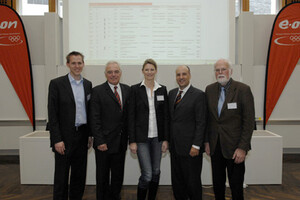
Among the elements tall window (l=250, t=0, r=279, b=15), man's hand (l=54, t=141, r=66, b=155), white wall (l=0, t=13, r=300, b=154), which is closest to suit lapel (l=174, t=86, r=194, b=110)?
man's hand (l=54, t=141, r=66, b=155)

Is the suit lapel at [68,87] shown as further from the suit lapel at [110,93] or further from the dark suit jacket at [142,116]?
the dark suit jacket at [142,116]

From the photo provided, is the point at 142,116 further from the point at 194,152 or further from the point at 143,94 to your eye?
the point at 194,152

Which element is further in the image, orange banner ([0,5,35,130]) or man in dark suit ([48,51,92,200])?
orange banner ([0,5,35,130])

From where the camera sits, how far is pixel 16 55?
4.36 meters

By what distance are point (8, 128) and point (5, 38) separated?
5.95 ft

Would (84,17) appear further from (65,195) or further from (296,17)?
(296,17)

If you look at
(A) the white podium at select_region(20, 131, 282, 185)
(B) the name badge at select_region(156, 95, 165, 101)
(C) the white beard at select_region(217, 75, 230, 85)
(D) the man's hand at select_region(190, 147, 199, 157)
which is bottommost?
(A) the white podium at select_region(20, 131, 282, 185)

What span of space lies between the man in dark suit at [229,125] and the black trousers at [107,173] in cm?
92

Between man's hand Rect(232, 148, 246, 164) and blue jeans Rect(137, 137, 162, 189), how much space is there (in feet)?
2.32

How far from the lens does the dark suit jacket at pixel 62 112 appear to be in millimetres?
2133

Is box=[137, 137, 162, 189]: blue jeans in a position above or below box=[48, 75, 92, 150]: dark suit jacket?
below

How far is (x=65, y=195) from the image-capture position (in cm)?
226

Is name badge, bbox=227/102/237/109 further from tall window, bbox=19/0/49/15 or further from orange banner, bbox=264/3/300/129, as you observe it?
tall window, bbox=19/0/49/15

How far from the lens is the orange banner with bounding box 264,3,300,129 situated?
426 centimetres
